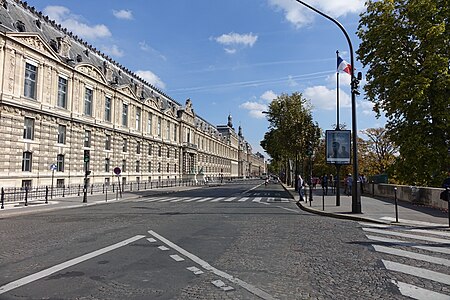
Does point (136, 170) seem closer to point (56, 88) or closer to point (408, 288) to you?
point (56, 88)

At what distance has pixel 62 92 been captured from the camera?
3962cm

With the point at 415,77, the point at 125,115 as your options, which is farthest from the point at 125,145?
the point at 415,77

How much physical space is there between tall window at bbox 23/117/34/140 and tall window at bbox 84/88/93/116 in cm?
1056

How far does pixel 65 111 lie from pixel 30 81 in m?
5.73

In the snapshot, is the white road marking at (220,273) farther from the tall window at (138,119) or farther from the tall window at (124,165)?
the tall window at (138,119)

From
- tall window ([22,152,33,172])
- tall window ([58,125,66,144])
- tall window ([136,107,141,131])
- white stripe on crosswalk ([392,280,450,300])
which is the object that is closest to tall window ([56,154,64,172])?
tall window ([58,125,66,144])

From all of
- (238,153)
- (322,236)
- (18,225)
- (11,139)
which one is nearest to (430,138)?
(322,236)

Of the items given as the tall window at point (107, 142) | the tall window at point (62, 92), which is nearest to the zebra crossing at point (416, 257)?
the tall window at point (62, 92)

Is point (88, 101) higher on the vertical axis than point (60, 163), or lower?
higher

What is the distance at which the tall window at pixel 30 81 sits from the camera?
3350 cm

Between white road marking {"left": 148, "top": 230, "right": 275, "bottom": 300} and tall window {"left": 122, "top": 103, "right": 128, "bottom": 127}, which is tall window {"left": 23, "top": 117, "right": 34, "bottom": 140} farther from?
white road marking {"left": 148, "top": 230, "right": 275, "bottom": 300}

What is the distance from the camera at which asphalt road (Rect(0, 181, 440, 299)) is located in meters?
5.32

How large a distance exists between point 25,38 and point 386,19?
31.6m

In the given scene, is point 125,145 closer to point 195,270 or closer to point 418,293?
point 195,270
